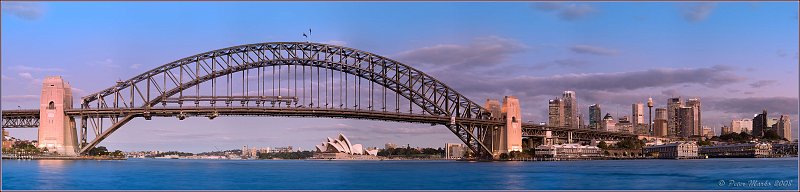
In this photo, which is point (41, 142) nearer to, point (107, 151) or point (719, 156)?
point (107, 151)

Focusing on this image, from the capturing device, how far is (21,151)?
9581 cm

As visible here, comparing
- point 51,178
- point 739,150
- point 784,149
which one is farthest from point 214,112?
point 784,149

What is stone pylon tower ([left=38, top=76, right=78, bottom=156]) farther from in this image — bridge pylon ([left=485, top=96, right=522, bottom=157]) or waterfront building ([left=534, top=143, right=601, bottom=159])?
waterfront building ([left=534, top=143, right=601, bottom=159])

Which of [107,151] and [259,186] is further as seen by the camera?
[107,151]

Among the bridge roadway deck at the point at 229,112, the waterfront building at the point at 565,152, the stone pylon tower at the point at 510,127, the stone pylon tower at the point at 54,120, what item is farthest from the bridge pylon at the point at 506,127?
the stone pylon tower at the point at 54,120

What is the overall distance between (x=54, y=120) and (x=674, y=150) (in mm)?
102319

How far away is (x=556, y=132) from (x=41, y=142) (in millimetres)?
75743

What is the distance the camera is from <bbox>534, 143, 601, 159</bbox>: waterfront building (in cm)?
12288

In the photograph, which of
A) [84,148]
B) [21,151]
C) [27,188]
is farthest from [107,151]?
[27,188]

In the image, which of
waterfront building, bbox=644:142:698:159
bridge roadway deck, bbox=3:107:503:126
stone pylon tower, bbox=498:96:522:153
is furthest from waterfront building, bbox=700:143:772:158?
bridge roadway deck, bbox=3:107:503:126

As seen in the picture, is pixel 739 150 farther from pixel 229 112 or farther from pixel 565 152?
pixel 229 112

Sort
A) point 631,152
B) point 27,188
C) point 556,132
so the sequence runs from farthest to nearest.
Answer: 1. point 631,152
2. point 556,132
3. point 27,188

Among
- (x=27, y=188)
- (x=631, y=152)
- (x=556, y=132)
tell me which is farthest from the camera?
(x=631, y=152)

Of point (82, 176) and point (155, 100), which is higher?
point (155, 100)
